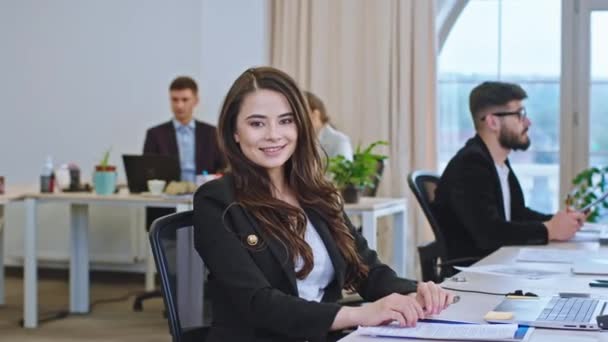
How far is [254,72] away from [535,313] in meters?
0.79

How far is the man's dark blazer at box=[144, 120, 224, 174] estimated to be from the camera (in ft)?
20.7

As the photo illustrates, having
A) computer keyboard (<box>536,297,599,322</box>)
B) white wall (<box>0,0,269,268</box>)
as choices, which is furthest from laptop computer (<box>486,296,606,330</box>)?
white wall (<box>0,0,269,268</box>)

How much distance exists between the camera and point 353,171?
498 cm

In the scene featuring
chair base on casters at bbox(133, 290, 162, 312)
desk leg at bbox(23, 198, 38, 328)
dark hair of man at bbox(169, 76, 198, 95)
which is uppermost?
dark hair of man at bbox(169, 76, 198, 95)

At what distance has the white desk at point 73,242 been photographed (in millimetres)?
5297

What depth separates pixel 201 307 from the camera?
212 cm

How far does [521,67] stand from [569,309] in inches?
193

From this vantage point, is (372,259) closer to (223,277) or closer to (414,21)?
(223,277)

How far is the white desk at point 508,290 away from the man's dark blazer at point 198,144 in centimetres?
355

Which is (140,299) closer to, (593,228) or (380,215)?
(380,215)

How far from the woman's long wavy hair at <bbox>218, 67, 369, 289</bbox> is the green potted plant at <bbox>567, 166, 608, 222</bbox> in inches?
139

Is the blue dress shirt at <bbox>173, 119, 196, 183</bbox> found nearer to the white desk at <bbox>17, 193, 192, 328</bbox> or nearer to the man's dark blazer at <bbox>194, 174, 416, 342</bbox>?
the white desk at <bbox>17, 193, 192, 328</bbox>

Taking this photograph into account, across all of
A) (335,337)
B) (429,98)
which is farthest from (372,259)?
(429,98)

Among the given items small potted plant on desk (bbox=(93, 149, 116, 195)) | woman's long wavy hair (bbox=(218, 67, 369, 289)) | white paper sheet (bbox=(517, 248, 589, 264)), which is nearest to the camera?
woman's long wavy hair (bbox=(218, 67, 369, 289))
